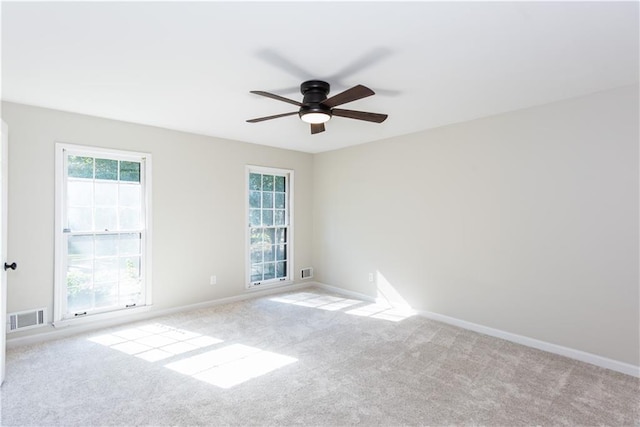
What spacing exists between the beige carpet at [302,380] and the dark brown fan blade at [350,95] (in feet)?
7.13

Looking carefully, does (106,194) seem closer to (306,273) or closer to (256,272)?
(256,272)

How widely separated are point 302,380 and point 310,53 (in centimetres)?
245

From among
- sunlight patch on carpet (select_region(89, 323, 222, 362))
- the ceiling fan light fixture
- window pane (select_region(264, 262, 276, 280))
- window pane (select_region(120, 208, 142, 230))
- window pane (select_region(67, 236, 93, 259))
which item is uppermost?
the ceiling fan light fixture

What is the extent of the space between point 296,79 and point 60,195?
286 cm

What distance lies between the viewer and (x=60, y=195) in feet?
11.4

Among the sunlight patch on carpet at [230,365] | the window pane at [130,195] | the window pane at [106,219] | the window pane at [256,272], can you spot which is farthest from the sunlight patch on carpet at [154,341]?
the window pane at [256,272]

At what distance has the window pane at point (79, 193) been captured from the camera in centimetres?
360

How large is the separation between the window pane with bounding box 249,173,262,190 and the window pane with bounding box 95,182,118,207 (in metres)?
1.83

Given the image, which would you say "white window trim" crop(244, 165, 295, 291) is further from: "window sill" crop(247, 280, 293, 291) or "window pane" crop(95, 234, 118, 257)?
"window pane" crop(95, 234, 118, 257)

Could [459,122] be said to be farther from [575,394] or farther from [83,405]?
[83,405]

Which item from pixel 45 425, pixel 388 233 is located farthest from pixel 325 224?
pixel 45 425

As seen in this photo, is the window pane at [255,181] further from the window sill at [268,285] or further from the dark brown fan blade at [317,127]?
the dark brown fan blade at [317,127]

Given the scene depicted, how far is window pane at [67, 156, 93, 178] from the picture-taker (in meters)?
3.60

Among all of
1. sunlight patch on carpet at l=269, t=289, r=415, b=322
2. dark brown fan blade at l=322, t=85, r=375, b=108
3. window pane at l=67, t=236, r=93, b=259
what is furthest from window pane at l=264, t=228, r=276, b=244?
dark brown fan blade at l=322, t=85, r=375, b=108
